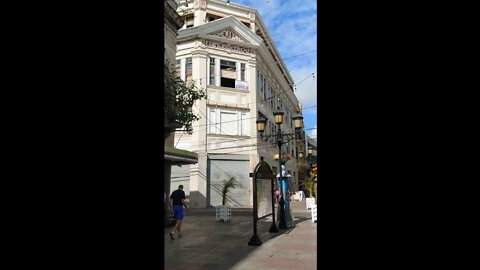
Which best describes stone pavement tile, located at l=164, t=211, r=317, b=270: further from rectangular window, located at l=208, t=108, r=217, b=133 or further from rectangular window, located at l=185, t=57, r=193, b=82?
rectangular window, located at l=185, t=57, r=193, b=82

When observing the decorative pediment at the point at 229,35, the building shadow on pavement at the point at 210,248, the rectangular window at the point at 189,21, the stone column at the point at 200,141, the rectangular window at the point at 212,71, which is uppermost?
the rectangular window at the point at 189,21

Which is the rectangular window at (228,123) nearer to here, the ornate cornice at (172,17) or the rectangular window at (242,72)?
the rectangular window at (242,72)

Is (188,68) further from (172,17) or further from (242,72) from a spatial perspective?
(172,17)

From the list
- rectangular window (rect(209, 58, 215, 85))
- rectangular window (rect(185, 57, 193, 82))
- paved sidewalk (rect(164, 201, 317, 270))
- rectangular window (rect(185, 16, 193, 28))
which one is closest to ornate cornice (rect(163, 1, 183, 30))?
paved sidewalk (rect(164, 201, 317, 270))

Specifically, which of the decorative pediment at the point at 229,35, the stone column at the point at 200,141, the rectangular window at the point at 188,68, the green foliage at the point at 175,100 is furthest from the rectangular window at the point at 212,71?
the green foliage at the point at 175,100

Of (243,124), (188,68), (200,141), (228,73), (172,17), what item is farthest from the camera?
(228,73)

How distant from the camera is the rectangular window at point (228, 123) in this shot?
24.7m

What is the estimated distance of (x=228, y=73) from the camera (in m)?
25.8

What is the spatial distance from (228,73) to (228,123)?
3.61m

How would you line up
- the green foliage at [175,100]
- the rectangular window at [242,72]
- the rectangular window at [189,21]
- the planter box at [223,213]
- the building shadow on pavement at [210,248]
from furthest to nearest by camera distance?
the rectangular window at [189,21] < the rectangular window at [242,72] < the planter box at [223,213] < the green foliage at [175,100] < the building shadow on pavement at [210,248]

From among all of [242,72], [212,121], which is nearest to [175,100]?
[212,121]
